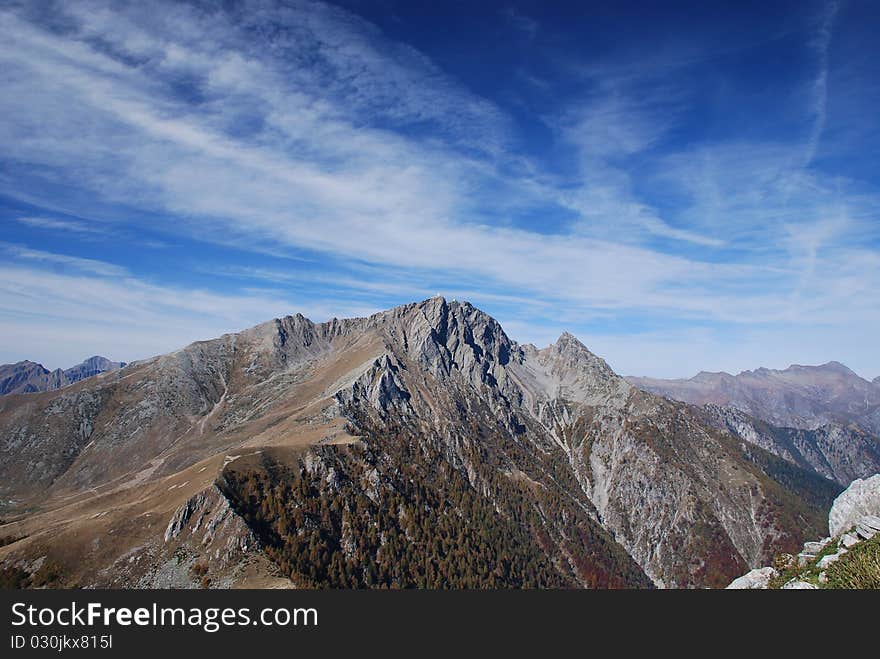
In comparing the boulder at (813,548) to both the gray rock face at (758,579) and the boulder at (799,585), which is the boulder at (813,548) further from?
the boulder at (799,585)

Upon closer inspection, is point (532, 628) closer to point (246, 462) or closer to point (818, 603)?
point (818, 603)

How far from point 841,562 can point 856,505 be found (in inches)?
1322

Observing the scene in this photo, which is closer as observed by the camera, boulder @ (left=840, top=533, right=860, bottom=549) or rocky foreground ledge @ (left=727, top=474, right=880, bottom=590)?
rocky foreground ledge @ (left=727, top=474, right=880, bottom=590)

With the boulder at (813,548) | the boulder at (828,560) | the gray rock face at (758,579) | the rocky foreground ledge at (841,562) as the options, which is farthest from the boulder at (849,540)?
the gray rock face at (758,579)

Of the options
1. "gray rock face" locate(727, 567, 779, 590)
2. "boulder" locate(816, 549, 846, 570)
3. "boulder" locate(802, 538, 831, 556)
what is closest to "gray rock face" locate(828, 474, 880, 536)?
"boulder" locate(802, 538, 831, 556)

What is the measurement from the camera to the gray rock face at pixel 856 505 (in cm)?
5738

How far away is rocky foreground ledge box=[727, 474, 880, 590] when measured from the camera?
29.7 m

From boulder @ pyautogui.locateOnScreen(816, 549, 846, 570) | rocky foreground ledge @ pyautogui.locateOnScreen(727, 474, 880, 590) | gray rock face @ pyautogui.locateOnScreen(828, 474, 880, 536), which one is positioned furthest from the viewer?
gray rock face @ pyautogui.locateOnScreen(828, 474, 880, 536)

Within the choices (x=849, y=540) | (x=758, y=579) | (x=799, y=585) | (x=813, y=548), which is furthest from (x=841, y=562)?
(x=813, y=548)

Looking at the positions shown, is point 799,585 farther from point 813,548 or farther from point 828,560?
point 813,548

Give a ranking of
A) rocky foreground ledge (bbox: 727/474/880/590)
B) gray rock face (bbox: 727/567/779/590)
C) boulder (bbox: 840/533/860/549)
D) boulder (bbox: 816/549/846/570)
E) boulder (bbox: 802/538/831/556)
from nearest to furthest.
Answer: rocky foreground ledge (bbox: 727/474/880/590) < boulder (bbox: 816/549/846/570) < boulder (bbox: 840/533/860/549) < gray rock face (bbox: 727/567/779/590) < boulder (bbox: 802/538/831/556)

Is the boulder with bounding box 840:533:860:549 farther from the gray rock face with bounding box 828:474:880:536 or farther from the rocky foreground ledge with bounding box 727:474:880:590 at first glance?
the gray rock face with bounding box 828:474:880:536

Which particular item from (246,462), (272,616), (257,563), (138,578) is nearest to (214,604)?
(272,616)

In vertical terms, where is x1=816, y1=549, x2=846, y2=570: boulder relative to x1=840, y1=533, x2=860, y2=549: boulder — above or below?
below
